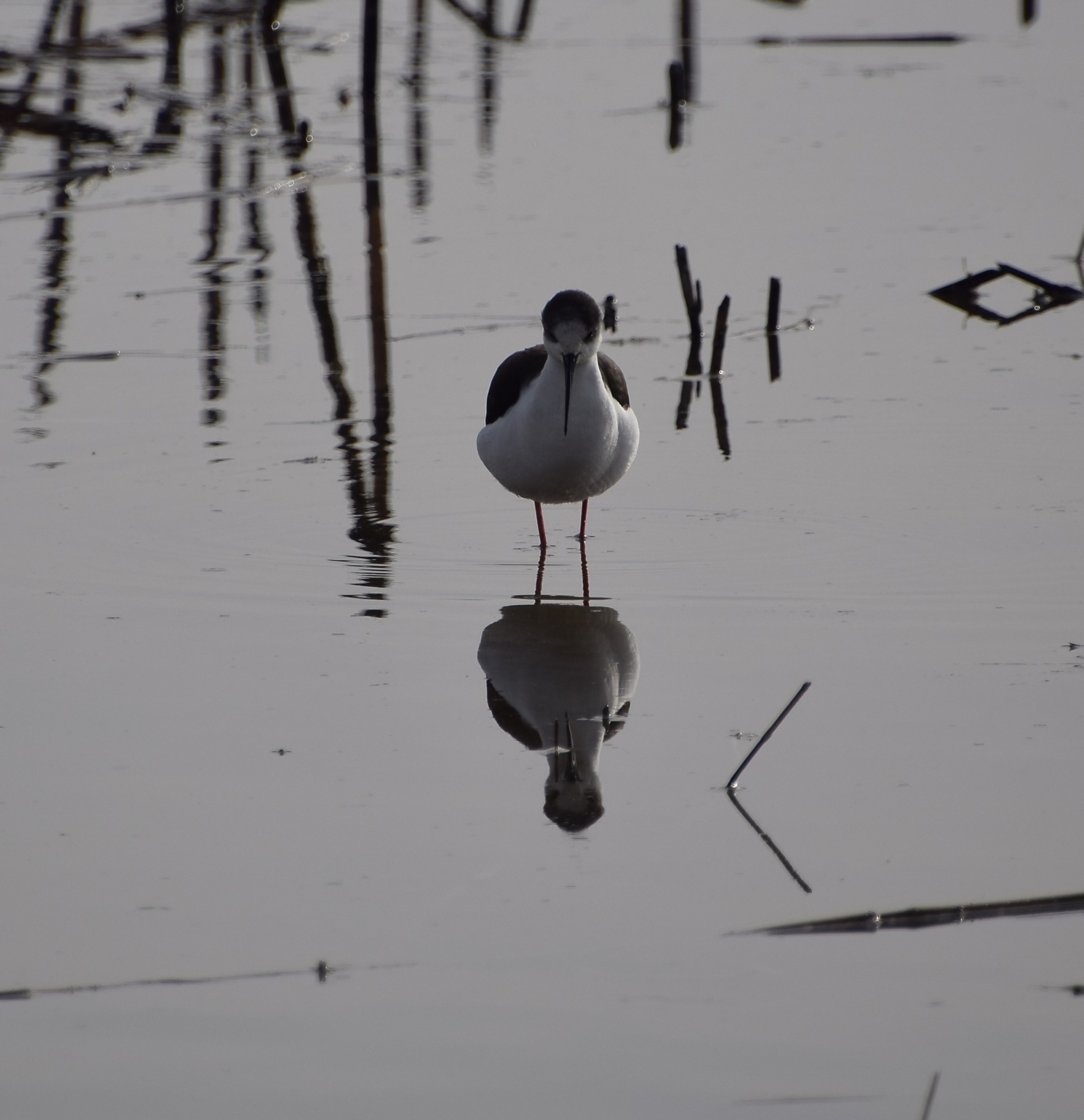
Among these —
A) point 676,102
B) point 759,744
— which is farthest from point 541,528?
point 676,102

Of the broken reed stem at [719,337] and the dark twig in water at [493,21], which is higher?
the dark twig in water at [493,21]

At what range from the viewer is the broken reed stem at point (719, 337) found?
9.54m

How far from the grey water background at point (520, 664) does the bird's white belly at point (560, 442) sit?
0.29 m

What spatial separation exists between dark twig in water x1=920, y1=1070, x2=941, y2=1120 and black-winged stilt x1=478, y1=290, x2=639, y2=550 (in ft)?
12.3

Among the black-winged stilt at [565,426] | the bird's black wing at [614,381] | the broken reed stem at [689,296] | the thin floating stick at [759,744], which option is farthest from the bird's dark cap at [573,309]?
the broken reed stem at [689,296]

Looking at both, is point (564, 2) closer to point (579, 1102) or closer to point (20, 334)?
point (20, 334)

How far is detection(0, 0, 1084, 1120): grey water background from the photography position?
3.58 m

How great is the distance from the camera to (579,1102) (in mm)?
3359

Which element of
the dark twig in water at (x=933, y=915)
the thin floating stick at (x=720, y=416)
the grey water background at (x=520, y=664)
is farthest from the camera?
the thin floating stick at (x=720, y=416)

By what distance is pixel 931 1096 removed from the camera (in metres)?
3.23

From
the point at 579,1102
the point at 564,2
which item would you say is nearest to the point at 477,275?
the point at 579,1102

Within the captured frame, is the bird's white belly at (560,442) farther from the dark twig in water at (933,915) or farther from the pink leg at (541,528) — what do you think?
the dark twig in water at (933,915)

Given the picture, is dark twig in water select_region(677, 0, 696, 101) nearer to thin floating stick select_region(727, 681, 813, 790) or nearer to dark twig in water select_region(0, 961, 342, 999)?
thin floating stick select_region(727, 681, 813, 790)

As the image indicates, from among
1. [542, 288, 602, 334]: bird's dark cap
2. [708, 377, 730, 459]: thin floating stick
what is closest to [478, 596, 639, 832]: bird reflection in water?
[542, 288, 602, 334]: bird's dark cap
